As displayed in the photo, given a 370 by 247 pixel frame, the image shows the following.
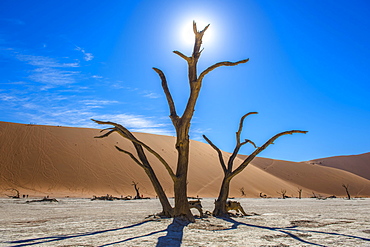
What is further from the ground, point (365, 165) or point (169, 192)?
point (365, 165)

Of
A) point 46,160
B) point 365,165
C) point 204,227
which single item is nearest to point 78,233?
point 204,227

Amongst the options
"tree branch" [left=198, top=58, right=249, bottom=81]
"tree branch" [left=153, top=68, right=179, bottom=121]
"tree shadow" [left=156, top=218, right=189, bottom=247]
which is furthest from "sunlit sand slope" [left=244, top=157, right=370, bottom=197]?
"tree branch" [left=198, top=58, right=249, bottom=81]

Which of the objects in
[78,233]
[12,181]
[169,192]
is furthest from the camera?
[169,192]

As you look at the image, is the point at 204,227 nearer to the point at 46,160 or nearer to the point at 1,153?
the point at 46,160

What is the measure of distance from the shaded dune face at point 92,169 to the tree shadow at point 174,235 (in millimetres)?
22858

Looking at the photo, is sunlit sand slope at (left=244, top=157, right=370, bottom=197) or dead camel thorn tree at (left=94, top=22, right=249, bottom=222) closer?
dead camel thorn tree at (left=94, top=22, right=249, bottom=222)

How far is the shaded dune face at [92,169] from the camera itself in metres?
30.5

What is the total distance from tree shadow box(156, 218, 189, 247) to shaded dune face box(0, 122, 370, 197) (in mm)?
22858

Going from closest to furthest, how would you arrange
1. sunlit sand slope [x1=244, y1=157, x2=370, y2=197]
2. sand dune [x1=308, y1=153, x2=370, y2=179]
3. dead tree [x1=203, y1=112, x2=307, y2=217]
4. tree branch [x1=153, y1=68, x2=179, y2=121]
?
tree branch [x1=153, y1=68, x2=179, y2=121]
dead tree [x1=203, y1=112, x2=307, y2=217]
sunlit sand slope [x1=244, y1=157, x2=370, y2=197]
sand dune [x1=308, y1=153, x2=370, y2=179]

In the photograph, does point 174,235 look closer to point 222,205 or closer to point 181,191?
point 181,191

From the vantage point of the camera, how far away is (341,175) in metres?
60.7

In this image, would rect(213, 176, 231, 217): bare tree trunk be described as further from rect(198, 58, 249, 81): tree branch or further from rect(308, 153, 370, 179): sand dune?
rect(308, 153, 370, 179): sand dune

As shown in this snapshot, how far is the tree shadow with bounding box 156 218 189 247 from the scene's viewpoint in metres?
4.52

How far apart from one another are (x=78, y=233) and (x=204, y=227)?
241cm
